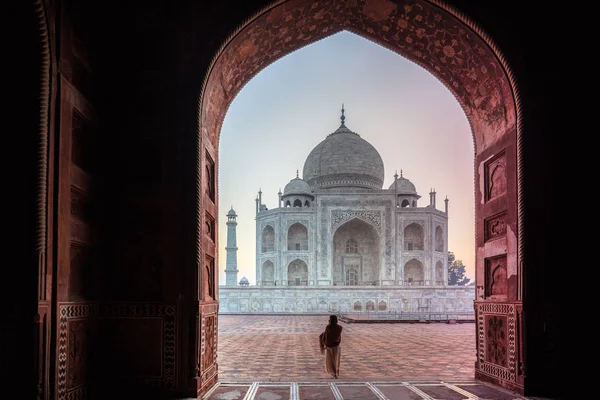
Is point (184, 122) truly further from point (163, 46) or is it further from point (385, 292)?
point (385, 292)

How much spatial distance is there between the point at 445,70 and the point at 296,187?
28.3 meters

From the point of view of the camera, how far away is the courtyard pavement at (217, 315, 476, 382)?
24.7 feet

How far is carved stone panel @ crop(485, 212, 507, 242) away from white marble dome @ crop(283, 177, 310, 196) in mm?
28502

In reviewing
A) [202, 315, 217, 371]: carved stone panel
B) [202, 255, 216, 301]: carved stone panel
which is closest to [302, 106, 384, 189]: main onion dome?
[202, 255, 216, 301]: carved stone panel

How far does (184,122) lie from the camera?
247 inches

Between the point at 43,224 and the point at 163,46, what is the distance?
2.60 m

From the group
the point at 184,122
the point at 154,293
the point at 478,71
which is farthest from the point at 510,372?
the point at 184,122

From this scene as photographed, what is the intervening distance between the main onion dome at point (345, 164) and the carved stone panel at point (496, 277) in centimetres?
2916

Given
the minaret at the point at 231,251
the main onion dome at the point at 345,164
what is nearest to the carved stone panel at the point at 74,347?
the main onion dome at the point at 345,164

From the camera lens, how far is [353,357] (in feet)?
31.3

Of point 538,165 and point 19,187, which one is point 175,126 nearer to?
point 19,187

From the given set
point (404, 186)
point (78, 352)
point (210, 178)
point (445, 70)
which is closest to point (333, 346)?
point (210, 178)

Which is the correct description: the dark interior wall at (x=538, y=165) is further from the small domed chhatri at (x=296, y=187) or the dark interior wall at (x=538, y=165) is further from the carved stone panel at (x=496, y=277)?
the small domed chhatri at (x=296, y=187)

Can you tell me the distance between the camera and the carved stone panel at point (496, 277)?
22.0 feet
